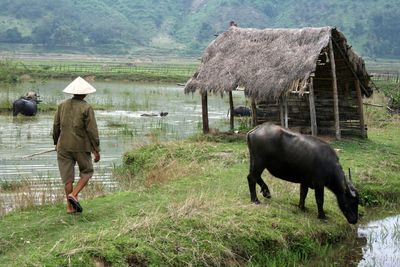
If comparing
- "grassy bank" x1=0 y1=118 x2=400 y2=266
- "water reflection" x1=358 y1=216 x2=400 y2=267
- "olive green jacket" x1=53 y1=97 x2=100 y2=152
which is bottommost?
"water reflection" x1=358 y1=216 x2=400 y2=267

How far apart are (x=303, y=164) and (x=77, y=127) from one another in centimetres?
315

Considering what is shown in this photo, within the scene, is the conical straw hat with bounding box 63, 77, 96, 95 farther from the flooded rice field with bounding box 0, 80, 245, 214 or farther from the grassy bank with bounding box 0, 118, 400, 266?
the flooded rice field with bounding box 0, 80, 245, 214

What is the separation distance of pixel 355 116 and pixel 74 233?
1116 centimetres

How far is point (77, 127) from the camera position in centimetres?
759

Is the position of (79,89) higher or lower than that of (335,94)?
higher

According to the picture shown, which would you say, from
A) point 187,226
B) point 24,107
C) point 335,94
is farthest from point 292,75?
point 24,107

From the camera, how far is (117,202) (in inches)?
339

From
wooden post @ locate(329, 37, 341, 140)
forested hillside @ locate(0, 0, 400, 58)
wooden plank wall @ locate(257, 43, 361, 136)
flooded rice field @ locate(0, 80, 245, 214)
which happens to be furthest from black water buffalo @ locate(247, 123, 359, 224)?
forested hillside @ locate(0, 0, 400, 58)

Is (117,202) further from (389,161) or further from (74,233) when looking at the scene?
(389,161)

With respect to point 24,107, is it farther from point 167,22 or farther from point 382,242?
point 167,22

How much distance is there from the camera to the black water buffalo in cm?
838

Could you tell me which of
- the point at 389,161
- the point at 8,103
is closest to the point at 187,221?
the point at 389,161

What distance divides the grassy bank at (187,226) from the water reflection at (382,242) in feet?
1.11

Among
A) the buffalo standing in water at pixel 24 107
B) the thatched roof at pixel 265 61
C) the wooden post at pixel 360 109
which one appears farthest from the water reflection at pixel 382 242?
the buffalo standing in water at pixel 24 107
